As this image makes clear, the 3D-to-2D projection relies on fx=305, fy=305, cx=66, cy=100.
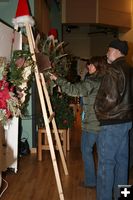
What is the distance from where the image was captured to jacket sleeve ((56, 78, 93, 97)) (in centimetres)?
305

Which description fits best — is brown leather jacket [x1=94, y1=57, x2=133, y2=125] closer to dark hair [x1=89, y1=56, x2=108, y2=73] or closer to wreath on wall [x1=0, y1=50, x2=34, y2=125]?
dark hair [x1=89, y1=56, x2=108, y2=73]

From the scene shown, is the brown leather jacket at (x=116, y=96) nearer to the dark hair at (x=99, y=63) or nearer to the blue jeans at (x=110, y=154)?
the blue jeans at (x=110, y=154)

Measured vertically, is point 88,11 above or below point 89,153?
above

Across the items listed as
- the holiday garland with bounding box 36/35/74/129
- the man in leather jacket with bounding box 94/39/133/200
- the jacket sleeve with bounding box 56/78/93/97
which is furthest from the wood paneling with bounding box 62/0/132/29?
the man in leather jacket with bounding box 94/39/133/200

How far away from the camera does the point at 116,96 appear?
265cm

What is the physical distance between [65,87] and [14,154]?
4.60ft

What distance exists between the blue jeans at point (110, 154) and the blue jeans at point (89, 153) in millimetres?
486

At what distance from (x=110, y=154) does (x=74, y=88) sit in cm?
75

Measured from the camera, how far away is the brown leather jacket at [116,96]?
2.64 meters

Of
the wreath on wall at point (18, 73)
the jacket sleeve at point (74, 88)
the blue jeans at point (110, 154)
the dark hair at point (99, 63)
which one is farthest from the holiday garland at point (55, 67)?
the blue jeans at point (110, 154)

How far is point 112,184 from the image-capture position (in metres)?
2.83

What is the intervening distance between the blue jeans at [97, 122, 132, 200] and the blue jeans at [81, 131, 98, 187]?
49cm

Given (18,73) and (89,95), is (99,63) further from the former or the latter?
(18,73)

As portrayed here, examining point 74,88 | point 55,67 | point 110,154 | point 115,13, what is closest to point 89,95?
point 74,88
